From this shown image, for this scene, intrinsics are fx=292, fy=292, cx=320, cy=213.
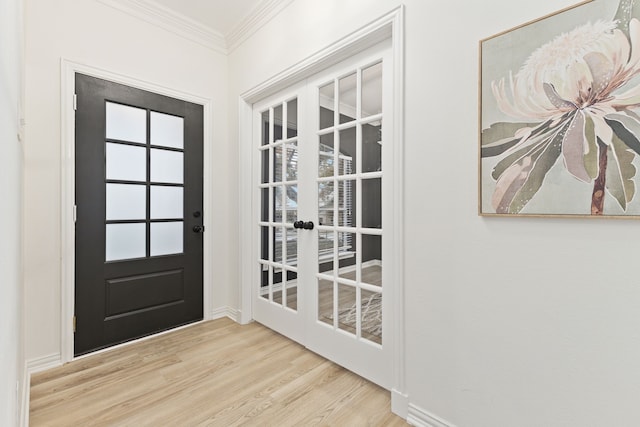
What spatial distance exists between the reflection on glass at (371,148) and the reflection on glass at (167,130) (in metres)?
1.77

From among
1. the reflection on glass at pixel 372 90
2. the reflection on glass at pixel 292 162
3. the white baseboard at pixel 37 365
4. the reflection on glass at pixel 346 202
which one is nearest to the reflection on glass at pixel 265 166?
the reflection on glass at pixel 292 162

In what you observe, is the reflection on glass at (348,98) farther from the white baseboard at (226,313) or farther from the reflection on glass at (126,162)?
the white baseboard at (226,313)

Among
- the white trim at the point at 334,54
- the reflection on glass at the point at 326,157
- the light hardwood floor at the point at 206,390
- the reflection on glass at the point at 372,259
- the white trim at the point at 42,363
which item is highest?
the white trim at the point at 334,54

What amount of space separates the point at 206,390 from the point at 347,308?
1.00 meters

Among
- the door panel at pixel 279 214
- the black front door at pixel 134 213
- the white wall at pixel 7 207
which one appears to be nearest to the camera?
the white wall at pixel 7 207

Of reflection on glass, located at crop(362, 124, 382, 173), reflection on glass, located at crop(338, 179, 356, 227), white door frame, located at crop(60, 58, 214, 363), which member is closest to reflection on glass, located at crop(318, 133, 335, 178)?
reflection on glass, located at crop(338, 179, 356, 227)

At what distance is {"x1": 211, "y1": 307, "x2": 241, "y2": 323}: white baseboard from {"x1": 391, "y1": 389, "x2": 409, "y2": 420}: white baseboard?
5.55ft

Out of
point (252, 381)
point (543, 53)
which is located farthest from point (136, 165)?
point (543, 53)

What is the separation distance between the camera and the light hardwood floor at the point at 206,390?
1543 millimetres

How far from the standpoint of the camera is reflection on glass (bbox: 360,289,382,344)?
1.83 m

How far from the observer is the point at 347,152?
1.98 meters

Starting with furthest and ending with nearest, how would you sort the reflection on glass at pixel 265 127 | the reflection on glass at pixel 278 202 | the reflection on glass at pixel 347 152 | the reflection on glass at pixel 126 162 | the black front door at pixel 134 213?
1. the reflection on glass at pixel 265 127
2. the reflection on glass at pixel 278 202
3. the reflection on glass at pixel 126 162
4. the black front door at pixel 134 213
5. the reflection on glass at pixel 347 152

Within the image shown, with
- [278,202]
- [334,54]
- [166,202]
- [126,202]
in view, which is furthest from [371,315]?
[126,202]

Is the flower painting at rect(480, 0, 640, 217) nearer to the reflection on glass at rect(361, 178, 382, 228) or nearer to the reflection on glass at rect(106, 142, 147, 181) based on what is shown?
the reflection on glass at rect(361, 178, 382, 228)
